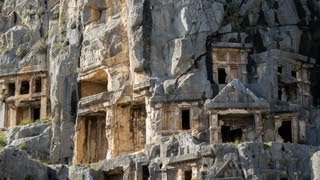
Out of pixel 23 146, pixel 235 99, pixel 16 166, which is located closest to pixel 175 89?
pixel 235 99

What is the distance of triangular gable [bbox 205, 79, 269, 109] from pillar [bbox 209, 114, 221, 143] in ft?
2.09

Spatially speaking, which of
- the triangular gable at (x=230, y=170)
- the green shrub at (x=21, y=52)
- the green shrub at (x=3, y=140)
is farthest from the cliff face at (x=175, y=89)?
the green shrub at (x=21, y=52)

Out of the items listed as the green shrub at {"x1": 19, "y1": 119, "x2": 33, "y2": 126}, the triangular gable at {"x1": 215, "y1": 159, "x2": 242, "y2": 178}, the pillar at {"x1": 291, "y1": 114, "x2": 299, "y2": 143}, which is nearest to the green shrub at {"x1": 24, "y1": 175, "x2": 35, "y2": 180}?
the triangular gable at {"x1": 215, "y1": 159, "x2": 242, "y2": 178}

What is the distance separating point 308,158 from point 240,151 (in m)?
3.52

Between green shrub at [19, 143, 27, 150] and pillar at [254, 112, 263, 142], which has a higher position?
pillar at [254, 112, 263, 142]

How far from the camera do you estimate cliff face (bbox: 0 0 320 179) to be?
133 ft

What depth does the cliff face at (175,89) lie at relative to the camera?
40.6 metres

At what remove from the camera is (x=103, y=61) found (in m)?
47.4

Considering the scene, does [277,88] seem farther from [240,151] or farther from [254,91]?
[240,151]

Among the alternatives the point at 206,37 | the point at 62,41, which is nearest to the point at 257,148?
the point at 206,37

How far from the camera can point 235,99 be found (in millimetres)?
42812

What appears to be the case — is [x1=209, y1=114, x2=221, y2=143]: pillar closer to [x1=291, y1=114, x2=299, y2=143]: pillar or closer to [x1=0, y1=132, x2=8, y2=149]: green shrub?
[x1=291, y1=114, x2=299, y2=143]: pillar

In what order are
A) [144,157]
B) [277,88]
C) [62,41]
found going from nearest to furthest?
[144,157]
[277,88]
[62,41]

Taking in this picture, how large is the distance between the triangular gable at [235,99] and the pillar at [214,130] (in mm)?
638
